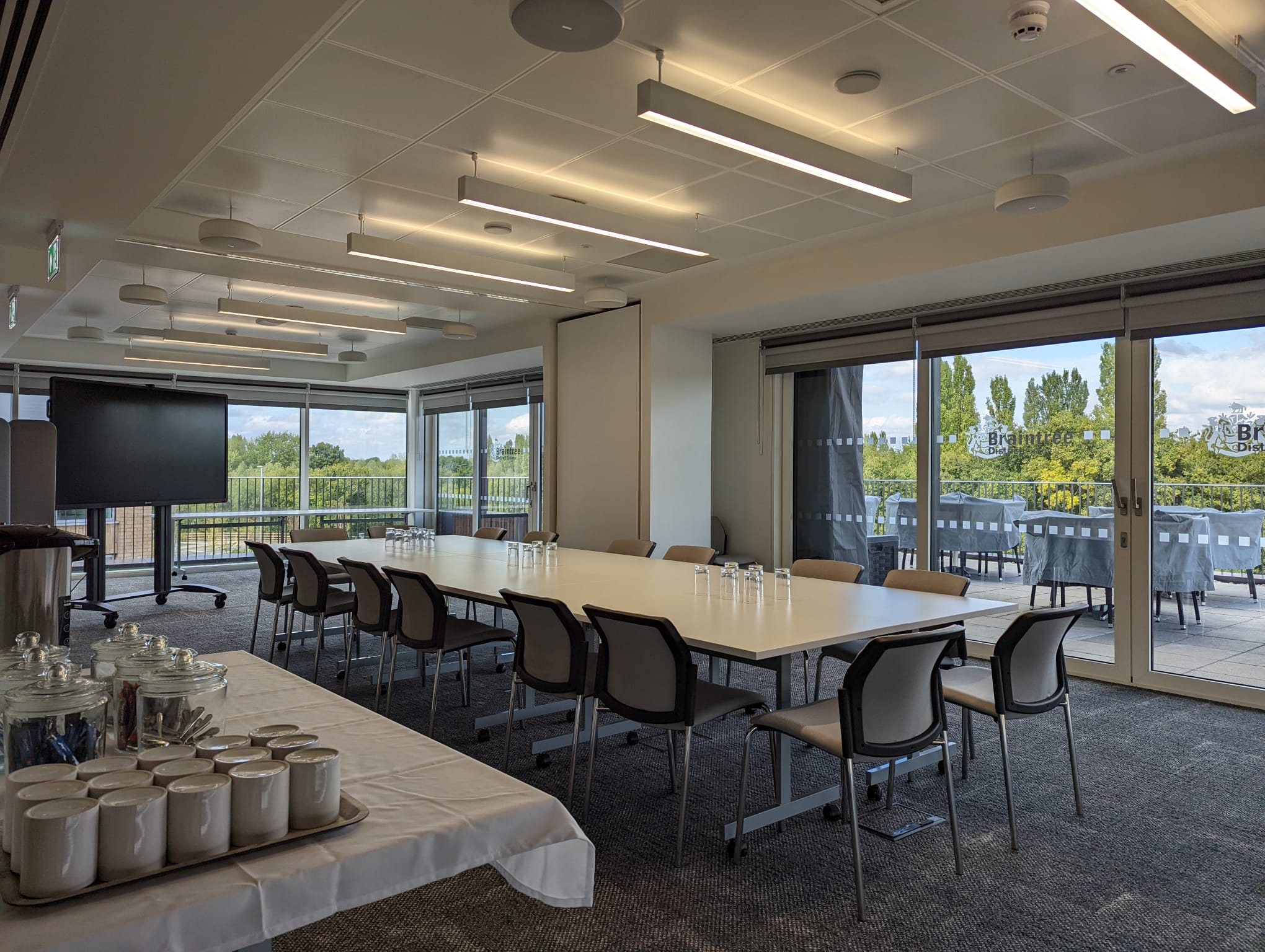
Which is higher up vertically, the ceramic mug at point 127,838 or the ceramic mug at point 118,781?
the ceramic mug at point 118,781

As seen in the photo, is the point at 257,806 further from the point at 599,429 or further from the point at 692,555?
the point at 599,429

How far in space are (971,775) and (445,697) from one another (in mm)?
3001

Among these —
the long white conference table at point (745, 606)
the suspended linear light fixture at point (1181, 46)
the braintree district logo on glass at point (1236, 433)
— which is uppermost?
the suspended linear light fixture at point (1181, 46)

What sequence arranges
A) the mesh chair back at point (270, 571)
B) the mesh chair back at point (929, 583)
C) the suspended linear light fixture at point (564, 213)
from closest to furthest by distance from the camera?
the mesh chair back at point (929, 583) < the suspended linear light fixture at point (564, 213) < the mesh chair back at point (270, 571)

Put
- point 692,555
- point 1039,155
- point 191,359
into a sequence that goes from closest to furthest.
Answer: point 1039,155 < point 692,555 < point 191,359

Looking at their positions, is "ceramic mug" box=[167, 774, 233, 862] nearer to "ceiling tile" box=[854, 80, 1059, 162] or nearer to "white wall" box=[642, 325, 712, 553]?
"ceiling tile" box=[854, 80, 1059, 162]

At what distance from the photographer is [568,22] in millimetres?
2732

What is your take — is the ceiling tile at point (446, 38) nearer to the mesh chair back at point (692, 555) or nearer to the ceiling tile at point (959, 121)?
the ceiling tile at point (959, 121)

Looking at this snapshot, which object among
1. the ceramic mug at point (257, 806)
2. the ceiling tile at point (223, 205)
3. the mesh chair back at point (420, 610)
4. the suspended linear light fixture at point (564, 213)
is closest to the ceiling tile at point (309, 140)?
the suspended linear light fixture at point (564, 213)

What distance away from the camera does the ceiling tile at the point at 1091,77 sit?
3219mm

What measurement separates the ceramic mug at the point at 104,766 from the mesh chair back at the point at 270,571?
15.8ft

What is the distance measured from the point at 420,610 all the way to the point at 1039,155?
3.96 m

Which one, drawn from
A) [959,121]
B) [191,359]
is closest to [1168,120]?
[959,121]

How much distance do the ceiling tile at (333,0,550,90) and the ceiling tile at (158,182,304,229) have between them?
2.18 metres
